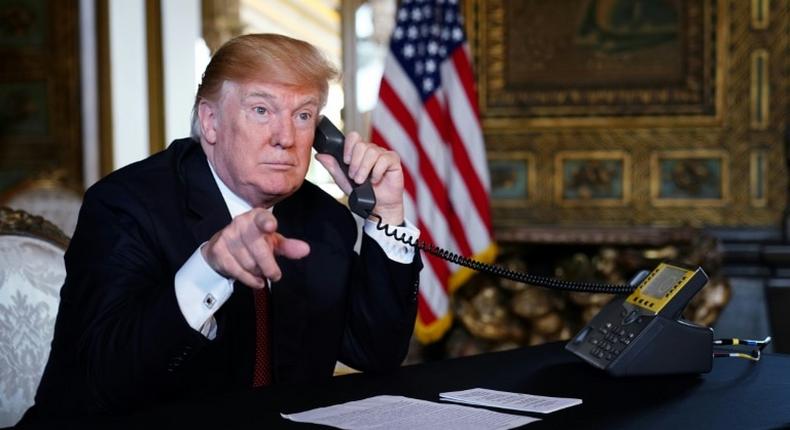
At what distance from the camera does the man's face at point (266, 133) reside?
2.19 m

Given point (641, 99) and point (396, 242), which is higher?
point (641, 99)

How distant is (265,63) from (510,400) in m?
0.85

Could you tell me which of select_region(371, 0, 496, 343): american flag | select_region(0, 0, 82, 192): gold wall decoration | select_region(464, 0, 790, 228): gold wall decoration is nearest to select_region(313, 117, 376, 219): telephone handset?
select_region(371, 0, 496, 343): american flag

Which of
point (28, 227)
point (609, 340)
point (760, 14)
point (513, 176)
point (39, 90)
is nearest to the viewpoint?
point (609, 340)

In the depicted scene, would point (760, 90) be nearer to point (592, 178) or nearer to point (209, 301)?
point (592, 178)

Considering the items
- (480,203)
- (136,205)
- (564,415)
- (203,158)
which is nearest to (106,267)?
(136,205)

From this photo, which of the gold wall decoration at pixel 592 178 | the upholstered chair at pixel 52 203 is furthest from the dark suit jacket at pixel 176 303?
the gold wall decoration at pixel 592 178

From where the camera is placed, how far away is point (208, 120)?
2297 millimetres

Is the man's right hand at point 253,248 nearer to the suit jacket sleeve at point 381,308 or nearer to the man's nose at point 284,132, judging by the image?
the man's nose at point 284,132

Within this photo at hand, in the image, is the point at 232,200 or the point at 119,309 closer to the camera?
the point at 119,309

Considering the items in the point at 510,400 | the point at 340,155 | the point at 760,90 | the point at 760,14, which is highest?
the point at 760,14

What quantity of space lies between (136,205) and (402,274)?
590 mm

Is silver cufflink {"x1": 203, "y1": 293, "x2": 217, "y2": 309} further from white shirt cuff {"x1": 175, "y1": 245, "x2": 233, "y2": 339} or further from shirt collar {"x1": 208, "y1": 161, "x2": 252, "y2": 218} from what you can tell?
shirt collar {"x1": 208, "y1": 161, "x2": 252, "y2": 218}

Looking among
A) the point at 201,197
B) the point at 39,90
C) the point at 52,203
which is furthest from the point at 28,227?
the point at 39,90
